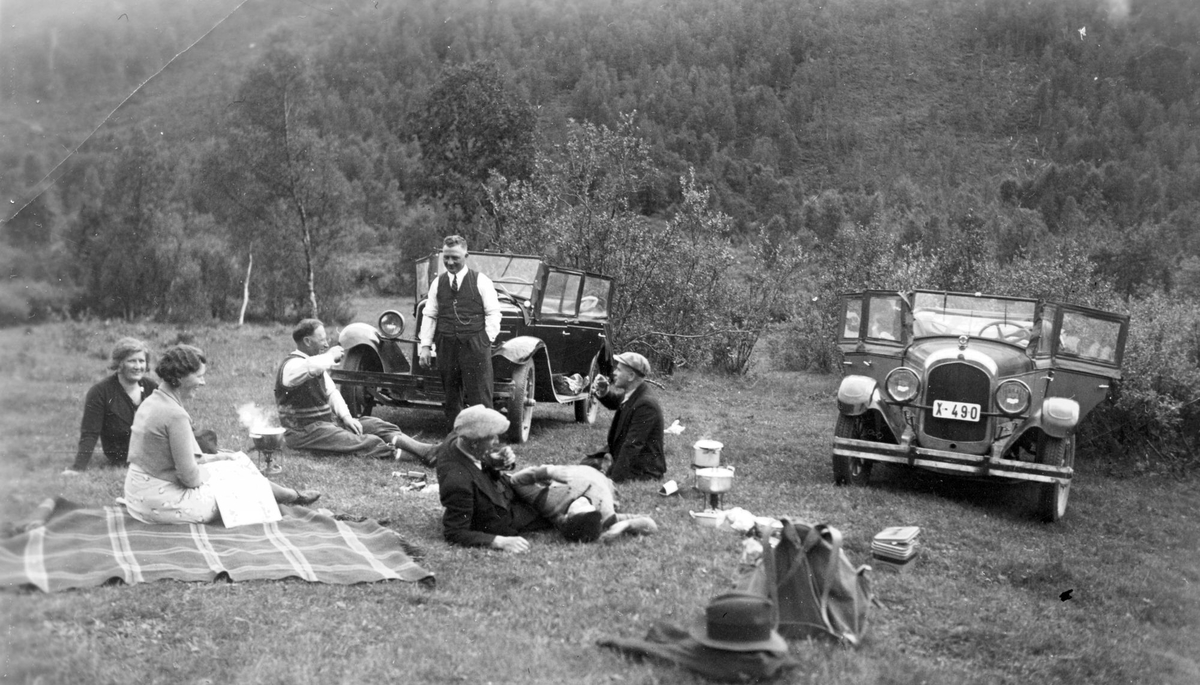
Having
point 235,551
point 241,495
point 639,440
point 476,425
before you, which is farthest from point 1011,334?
point 235,551

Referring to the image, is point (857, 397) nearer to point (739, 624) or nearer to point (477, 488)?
point (477, 488)

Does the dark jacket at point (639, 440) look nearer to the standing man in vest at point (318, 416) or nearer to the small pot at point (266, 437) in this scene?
the standing man in vest at point (318, 416)

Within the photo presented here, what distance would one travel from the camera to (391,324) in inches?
376

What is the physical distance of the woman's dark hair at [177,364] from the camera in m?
4.91

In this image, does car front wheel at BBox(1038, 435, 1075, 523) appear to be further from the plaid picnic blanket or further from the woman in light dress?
the woman in light dress

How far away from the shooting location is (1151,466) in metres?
10.7

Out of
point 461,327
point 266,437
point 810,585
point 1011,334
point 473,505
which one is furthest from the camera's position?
point 1011,334

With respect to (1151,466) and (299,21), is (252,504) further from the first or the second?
(1151,466)

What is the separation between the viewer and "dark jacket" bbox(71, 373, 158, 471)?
19.5 feet

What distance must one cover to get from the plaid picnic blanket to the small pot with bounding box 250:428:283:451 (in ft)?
3.76

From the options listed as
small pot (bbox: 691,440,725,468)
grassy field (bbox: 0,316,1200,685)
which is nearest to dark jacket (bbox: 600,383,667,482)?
grassy field (bbox: 0,316,1200,685)

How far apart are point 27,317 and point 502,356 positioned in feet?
26.8

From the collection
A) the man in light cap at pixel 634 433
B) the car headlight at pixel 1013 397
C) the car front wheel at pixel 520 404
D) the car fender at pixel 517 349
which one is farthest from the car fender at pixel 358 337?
the car headlight at pixel 1013 397

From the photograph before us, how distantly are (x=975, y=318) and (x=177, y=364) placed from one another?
6958mm
